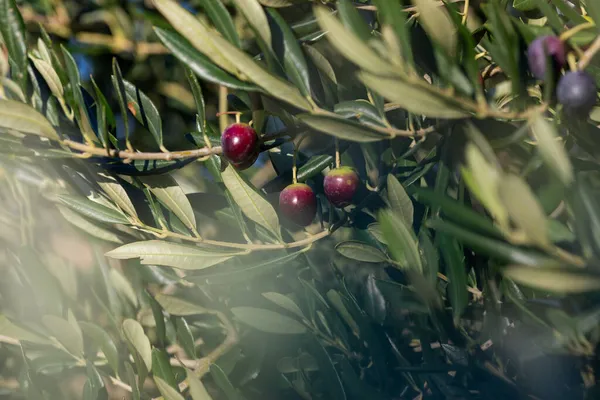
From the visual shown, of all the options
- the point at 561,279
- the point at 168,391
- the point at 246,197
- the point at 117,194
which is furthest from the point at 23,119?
the point at 561,279

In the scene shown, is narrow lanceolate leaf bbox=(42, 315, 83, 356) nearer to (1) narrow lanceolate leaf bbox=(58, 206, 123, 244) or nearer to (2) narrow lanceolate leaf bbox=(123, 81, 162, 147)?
(1) narrow lanceolate leaf bbox=(58, 206, 123, 244)

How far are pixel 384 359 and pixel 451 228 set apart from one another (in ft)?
1.15

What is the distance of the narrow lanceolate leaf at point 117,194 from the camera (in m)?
0.88

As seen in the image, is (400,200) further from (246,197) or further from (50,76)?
(50,76)

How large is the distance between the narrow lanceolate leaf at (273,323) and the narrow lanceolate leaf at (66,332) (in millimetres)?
319

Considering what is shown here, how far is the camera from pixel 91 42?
1609mm

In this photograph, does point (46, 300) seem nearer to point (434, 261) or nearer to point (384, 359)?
point (384, 359)

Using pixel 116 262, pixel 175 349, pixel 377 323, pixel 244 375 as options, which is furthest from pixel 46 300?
pixel 377 323

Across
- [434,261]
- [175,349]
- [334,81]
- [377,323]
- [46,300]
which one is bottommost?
[175,349]

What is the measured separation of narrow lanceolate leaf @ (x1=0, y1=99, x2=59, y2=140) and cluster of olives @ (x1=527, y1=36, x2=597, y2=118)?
1.77 ft

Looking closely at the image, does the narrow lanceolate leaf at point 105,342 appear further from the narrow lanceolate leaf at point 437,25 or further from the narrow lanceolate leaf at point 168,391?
the narrow lanceolate leaf at point 437,25

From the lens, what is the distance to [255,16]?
595mm

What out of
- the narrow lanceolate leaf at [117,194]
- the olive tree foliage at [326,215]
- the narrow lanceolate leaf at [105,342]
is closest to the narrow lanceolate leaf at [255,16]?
the olive tree foliage at [326,215]

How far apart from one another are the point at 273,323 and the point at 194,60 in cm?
39
